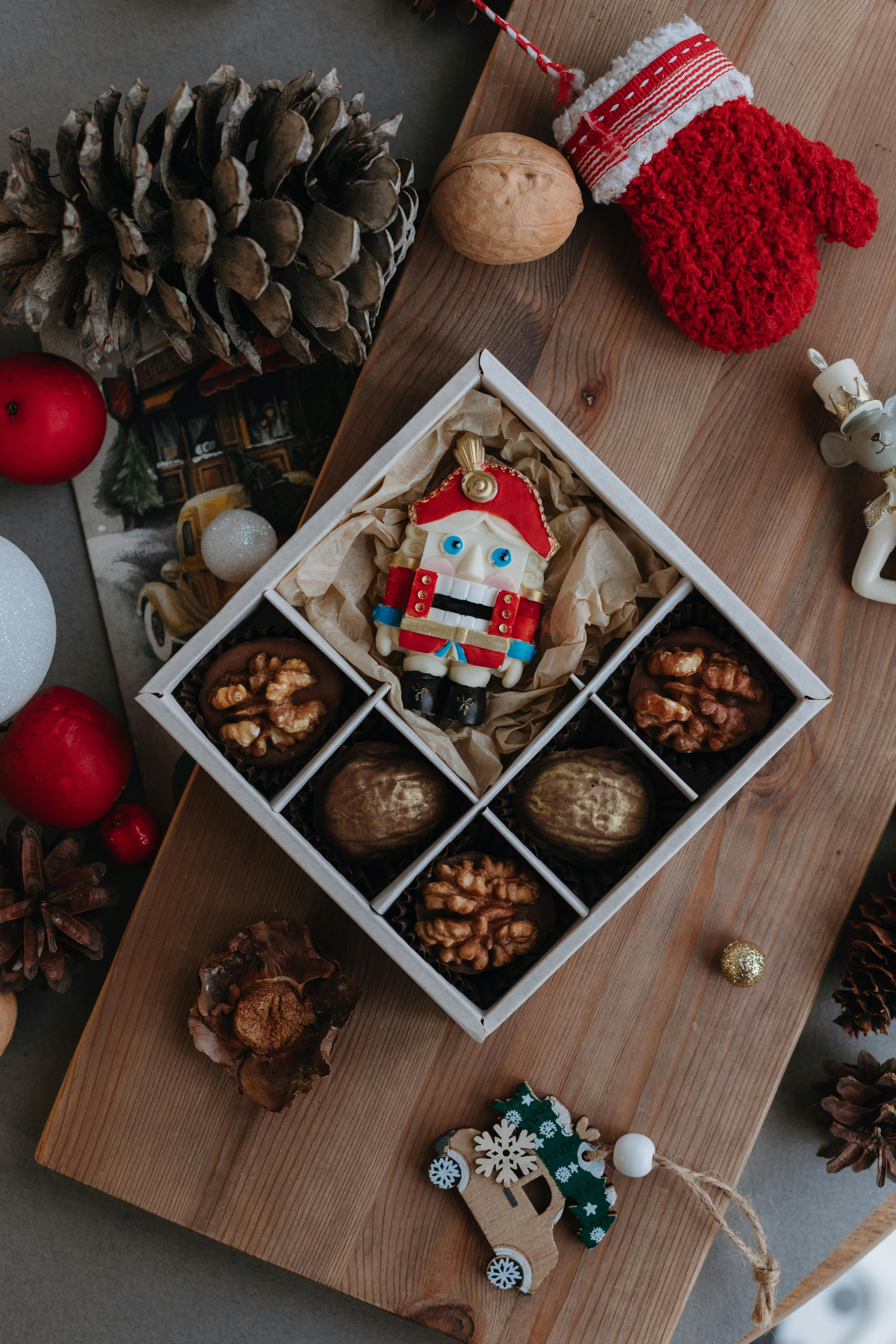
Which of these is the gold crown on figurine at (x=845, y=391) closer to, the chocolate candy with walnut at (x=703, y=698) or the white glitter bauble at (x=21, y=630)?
the chocolate candy with walnut at (x=703, y=698)

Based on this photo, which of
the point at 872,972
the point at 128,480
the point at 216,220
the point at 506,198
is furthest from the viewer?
A: the point at 128,480

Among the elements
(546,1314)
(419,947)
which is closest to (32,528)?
(419,947)


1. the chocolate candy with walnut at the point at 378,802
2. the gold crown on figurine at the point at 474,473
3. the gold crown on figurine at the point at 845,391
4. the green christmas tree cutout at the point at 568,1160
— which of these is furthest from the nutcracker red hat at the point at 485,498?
the green christmas tree cutout at the point at 568,1160

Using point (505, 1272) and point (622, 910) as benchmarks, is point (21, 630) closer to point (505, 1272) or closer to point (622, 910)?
point (622, 910)

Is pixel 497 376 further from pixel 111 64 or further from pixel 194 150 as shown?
pixel 111 64

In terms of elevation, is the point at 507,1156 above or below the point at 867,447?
below

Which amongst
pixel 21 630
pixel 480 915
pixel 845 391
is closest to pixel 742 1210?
pixel 480 915
